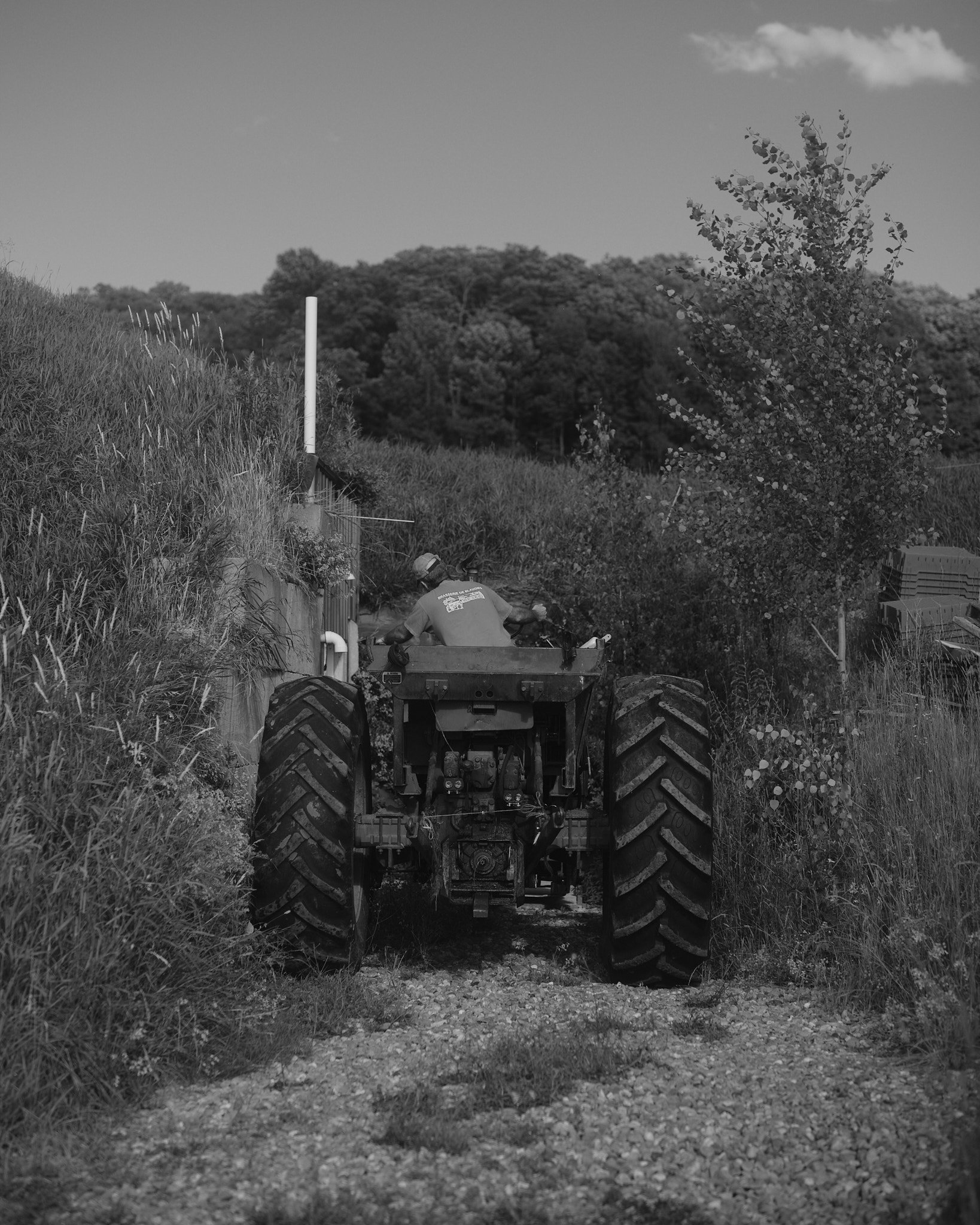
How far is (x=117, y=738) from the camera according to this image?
5.64 metres

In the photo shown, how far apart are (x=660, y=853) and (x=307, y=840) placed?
5.09 ft

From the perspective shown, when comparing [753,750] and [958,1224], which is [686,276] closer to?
[753,750]

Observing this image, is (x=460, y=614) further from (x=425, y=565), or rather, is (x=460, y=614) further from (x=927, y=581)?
(x=927, y=581)

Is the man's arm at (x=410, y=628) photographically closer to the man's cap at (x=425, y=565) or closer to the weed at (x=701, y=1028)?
the man's cap at (x=425, y=565)

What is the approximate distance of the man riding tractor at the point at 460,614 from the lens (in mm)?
6414

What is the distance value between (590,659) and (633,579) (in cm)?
462

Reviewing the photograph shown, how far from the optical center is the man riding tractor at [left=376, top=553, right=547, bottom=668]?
6.41m

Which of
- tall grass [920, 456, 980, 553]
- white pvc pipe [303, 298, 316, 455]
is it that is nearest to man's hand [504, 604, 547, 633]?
white pvc pipe [303, 298, 316, 455]

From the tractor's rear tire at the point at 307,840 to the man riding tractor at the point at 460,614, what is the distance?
68 cm

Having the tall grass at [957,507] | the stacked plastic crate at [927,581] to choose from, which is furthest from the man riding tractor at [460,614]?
the tall grass at [957,507]

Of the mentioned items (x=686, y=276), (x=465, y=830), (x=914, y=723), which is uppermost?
(x=686, y=276)

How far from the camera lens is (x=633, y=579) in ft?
34.7

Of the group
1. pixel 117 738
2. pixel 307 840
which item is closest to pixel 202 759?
pixel 117 738

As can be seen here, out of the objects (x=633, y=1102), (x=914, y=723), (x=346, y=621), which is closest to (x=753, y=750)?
(x=914, y=723)
